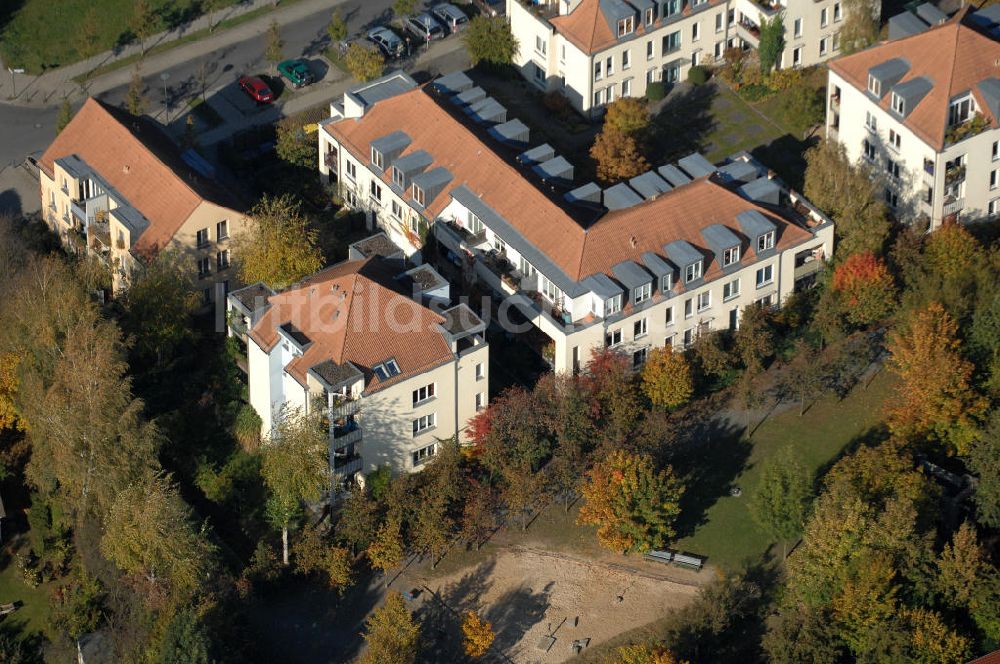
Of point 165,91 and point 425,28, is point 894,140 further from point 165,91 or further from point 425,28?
point 165,91

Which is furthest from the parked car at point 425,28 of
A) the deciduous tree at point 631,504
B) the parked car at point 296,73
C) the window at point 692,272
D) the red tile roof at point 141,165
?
the deciduous tree at point 631,504

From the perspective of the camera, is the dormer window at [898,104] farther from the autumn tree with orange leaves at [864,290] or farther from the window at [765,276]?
the window at [765,276]

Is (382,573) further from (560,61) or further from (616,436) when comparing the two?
(560,61)

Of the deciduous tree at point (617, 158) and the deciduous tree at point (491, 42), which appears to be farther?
the deciduous tree at point (491, 42)

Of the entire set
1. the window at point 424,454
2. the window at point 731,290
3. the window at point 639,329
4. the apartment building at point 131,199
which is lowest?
the window at point 424,454

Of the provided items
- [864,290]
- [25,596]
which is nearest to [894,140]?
[864,290]
